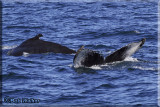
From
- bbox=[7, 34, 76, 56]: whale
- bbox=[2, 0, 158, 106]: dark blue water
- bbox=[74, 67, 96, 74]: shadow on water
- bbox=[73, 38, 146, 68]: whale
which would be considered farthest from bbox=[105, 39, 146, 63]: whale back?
bbox=[7, 34, 76, 56]: whale

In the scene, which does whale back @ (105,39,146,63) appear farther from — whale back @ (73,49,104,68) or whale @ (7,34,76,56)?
whale @ (7,34,76,56)

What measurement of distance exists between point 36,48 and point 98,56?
16.9 ft

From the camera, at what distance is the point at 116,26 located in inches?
1272

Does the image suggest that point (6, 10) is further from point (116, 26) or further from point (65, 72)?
point (65, 72)

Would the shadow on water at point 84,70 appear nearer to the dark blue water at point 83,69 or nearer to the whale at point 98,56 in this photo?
the dark blue water at point 83,69

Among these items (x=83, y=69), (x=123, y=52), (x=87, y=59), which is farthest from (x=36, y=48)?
(x=123, y=52)

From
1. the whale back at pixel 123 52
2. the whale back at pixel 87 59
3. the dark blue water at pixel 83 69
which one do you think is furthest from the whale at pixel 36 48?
the whale back at pixel 87 59

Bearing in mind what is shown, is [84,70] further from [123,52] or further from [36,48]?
[36,48]

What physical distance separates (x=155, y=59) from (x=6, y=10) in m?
24.1

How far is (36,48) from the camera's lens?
22.4 m

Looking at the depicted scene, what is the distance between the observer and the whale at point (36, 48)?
73.1 feet

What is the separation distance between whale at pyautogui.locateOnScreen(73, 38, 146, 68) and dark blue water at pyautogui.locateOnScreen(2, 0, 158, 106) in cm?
27

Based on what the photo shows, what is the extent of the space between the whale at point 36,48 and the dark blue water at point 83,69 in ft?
1.34

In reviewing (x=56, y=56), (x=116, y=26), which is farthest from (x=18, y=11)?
(x=56, y=56)
